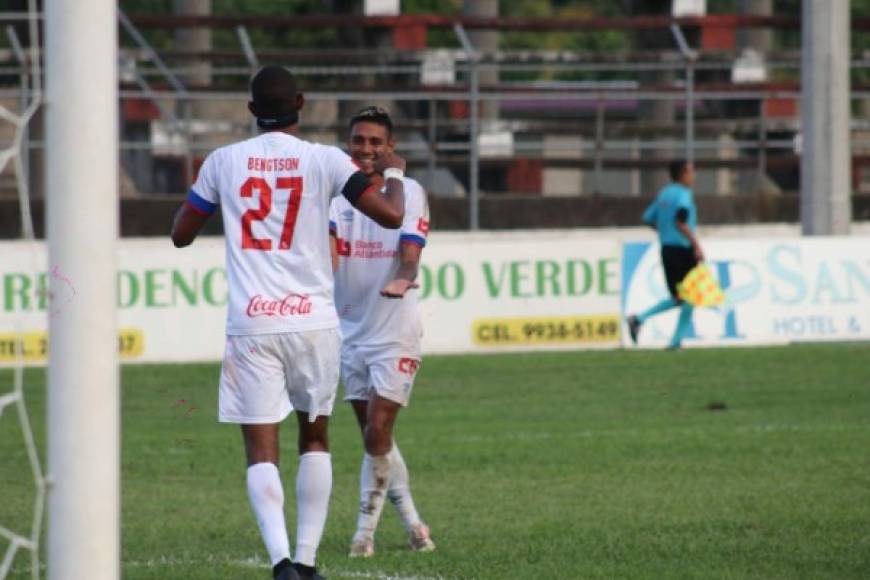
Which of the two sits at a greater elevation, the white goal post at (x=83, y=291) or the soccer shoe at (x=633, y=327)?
the white goal post at (x=83, y=291)

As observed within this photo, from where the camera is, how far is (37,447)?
1292 cm

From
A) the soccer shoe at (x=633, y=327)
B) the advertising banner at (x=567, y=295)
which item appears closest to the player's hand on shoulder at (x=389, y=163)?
the advertising banner at (x=567, y=295)

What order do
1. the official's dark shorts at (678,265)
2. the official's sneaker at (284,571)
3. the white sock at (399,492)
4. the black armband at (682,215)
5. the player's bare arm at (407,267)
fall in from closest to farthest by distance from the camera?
the official's sneaker at (284,571), the player's bare arm at (407,267), the white sock at (399,492), the official's dark shorts at (678,265), the black armband at (682,215)

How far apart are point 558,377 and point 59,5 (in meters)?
12.9

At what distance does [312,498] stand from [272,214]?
111 centimetres

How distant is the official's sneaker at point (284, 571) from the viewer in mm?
6602

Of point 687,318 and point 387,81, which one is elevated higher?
point 387,81

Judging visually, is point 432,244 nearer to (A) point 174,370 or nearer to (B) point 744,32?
(A) point 174,370

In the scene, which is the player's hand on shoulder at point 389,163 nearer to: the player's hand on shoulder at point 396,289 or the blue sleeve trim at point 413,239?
the player's hand on shoulder at point 396,289

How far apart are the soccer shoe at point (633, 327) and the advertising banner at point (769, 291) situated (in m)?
0.15

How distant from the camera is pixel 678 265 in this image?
19.0m

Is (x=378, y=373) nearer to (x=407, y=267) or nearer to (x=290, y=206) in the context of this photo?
(x=407, y=267)

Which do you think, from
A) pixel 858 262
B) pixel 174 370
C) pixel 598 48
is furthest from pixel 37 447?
pixel 598 48

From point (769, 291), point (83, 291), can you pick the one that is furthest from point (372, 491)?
point (769, 291)
